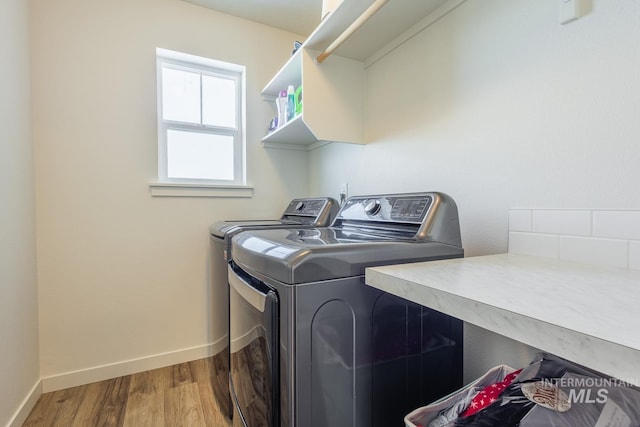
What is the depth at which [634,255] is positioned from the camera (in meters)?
0.72

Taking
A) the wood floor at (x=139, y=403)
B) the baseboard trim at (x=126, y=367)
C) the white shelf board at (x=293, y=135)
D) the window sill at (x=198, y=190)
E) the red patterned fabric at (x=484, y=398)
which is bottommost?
the wood floor at (x=139, y=403)

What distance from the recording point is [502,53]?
102 cm

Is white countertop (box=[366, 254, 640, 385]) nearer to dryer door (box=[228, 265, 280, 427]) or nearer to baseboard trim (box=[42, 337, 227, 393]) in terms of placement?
dryer door (box=[228, 265, 280, 427])

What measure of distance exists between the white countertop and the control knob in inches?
16.9

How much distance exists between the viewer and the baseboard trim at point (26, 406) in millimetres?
1395

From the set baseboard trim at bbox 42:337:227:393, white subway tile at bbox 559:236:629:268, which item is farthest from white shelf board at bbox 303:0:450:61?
baseboard trim at bbox 42:337:227:393

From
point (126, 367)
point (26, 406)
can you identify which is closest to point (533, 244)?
point (126, 367)

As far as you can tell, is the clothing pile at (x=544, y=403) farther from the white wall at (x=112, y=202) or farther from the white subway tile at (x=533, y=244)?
the white wall at (x=112, y=202)

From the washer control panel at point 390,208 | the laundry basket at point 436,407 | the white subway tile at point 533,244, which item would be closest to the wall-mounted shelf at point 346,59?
the washer control panel at point 390,208

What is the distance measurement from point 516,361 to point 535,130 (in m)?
0.73

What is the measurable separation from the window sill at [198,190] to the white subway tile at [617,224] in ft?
6.33

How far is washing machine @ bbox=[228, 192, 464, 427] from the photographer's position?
700 mm

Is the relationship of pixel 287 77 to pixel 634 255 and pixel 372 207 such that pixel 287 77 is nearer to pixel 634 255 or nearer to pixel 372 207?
pixel 372 207

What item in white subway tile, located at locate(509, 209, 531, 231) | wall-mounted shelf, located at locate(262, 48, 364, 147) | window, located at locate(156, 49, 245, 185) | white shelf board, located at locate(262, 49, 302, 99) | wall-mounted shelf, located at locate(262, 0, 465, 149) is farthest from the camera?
window, located at locate(156, 49, 245, 185)
